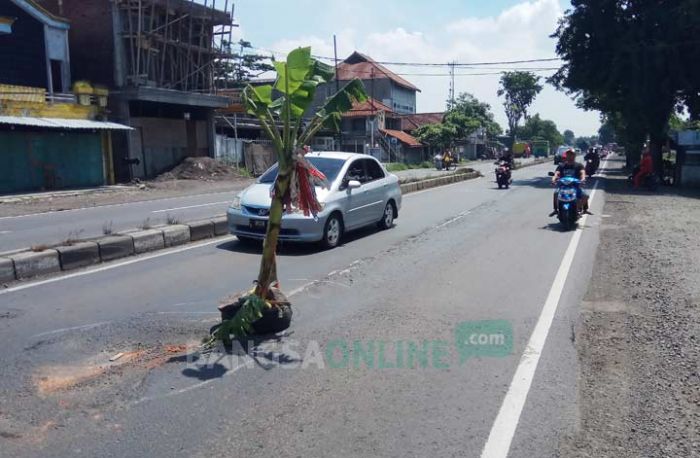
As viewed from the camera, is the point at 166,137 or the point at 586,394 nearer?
the point at 586,394

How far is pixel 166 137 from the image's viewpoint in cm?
3212

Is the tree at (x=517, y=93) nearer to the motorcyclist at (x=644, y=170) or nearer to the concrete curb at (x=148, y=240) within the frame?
the motorcyclist at (x=644, y=170)

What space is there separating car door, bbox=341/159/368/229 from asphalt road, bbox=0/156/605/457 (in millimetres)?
1994

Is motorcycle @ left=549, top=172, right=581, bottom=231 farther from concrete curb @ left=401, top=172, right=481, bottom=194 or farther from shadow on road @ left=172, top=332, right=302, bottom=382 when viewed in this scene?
concrete curb @ left=401, top=172, right=481, bottom=194

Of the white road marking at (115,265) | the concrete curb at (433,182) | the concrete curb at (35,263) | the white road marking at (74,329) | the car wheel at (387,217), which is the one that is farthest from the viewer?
the concrete curb at (433,182)

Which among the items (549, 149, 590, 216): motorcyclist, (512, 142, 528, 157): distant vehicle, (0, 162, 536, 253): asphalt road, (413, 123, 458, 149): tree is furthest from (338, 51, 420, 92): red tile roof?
(549, 149, 590, 216): motorcyclist

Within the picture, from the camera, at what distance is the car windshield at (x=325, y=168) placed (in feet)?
35.9

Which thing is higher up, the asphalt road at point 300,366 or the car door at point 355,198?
the car door at point 355,198

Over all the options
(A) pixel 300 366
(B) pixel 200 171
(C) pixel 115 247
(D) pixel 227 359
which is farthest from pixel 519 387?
(B) pixel 200 171

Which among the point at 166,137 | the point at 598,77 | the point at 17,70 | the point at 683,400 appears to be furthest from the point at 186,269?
the point at 598,77

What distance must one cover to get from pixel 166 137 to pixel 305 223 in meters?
24.4

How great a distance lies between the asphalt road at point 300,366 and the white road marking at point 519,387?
0.6 inches

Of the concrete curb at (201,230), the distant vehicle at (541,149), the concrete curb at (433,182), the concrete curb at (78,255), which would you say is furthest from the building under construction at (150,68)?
the distant vehicle at (541,149)

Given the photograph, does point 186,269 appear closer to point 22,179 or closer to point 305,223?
point 305,223
